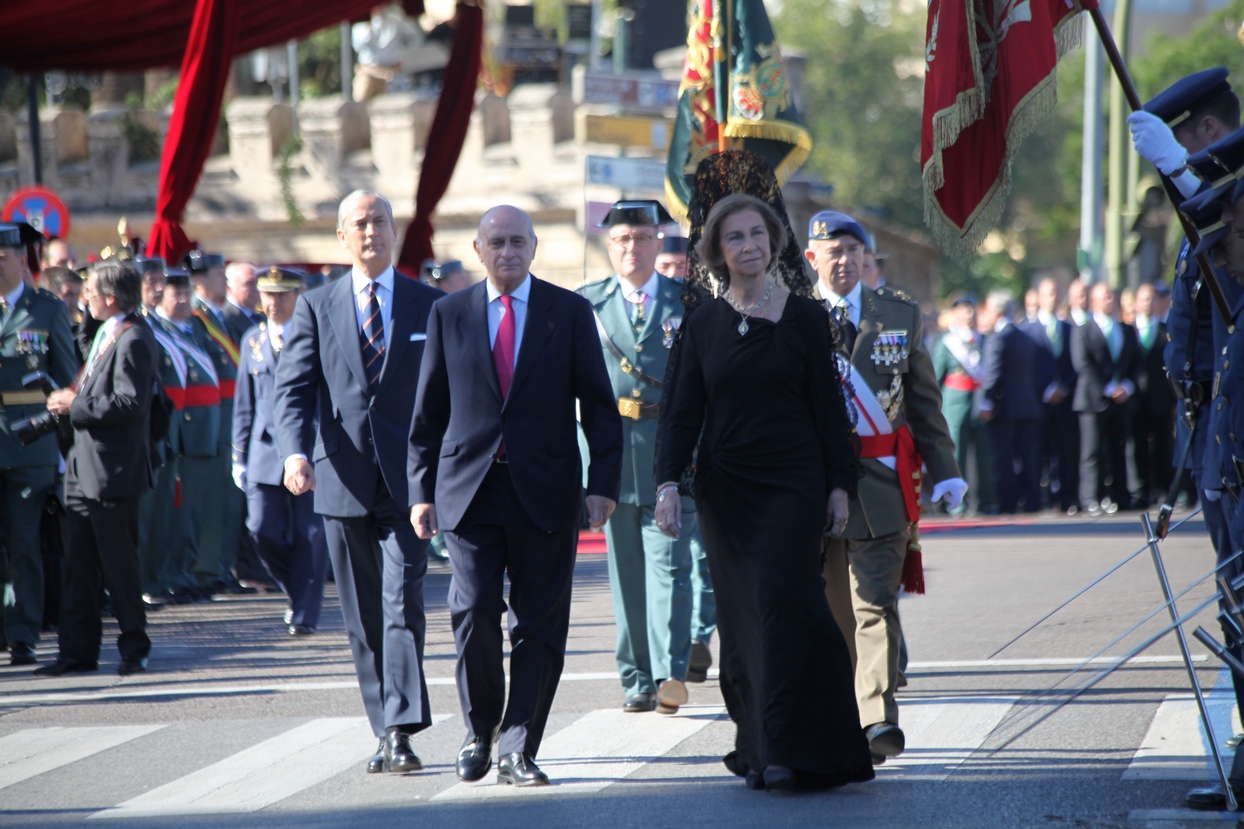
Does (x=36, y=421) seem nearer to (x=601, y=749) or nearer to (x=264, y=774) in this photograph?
(x=264, y=774)

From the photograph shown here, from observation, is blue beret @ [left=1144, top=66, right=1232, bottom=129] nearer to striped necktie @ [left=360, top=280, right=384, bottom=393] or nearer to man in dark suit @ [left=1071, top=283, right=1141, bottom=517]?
striped necktie @ [left=360, top=280, right=384, bottom=393]

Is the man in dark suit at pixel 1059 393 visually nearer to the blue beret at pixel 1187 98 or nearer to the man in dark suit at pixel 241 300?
the man in dark suit at pixel 241 300

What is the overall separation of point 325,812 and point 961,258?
3250 millimetres

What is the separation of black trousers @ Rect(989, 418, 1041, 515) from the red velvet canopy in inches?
300

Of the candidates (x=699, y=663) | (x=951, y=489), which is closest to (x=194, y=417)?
(x=699, y=663)

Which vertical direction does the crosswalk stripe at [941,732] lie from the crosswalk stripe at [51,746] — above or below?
below

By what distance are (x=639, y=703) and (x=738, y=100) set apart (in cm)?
409

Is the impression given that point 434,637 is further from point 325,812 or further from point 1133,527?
point 1133,527

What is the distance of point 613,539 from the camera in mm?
7914

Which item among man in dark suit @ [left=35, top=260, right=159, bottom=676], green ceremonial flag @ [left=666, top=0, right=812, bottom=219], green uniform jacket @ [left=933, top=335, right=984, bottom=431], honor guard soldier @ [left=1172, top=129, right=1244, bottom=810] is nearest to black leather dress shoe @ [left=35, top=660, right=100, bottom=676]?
man in dark suit @ [left=35, top=260, right=159, bottom=676]

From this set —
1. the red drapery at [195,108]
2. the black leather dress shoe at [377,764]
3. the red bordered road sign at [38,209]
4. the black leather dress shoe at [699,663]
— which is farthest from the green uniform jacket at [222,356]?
the black leather dress shoe at [377,764]

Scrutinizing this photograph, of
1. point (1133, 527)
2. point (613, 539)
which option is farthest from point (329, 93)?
point (613, 539)

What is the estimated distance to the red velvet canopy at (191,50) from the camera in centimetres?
1117

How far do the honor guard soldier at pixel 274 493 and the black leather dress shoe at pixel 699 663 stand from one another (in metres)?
2.97
